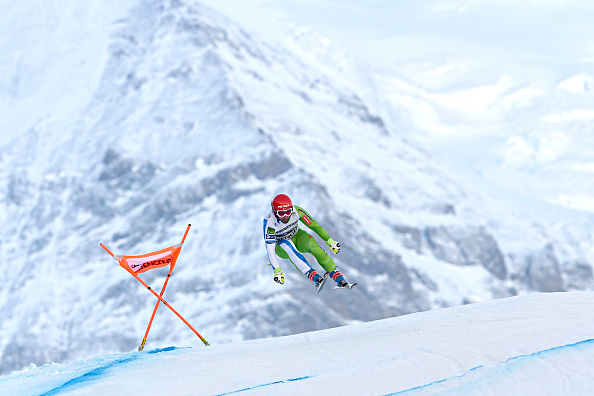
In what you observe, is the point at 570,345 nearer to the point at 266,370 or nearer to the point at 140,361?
the point at 266,370

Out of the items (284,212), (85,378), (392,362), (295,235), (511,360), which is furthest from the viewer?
(295,235)

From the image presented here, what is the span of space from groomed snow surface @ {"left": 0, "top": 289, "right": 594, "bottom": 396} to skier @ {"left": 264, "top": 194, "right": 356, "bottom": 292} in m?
1.59

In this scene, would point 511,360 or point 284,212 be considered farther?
point 284,212

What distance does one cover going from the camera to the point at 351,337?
20.8 m

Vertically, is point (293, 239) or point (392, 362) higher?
point (392, 362)

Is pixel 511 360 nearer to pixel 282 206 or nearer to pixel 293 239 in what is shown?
pixel 282 206

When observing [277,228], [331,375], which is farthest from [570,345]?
[277,228]

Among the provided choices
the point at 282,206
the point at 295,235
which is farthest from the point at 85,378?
the point at 295,235

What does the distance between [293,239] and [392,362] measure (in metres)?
6.71

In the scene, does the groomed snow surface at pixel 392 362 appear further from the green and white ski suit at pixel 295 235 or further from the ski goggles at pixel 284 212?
the ski goggles at pixel 284 212

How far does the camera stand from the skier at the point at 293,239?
22.4 m

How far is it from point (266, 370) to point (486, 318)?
4.90m

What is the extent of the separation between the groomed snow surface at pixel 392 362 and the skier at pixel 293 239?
1.59m

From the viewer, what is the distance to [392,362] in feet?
56.9
